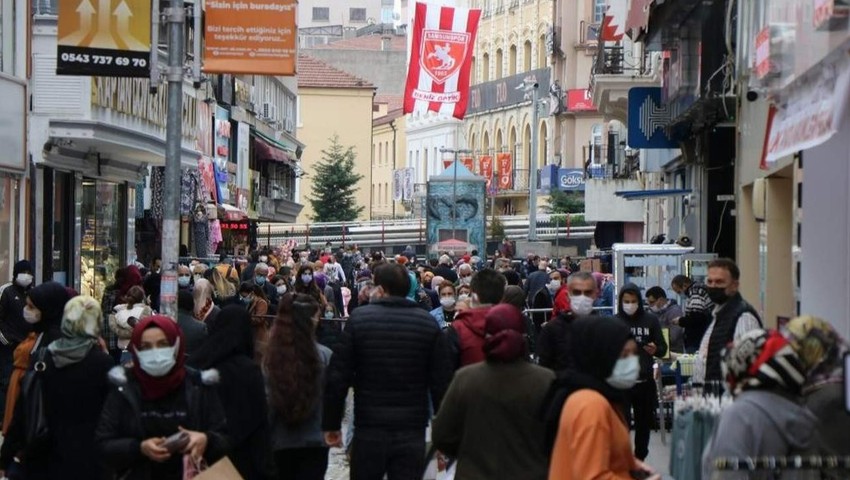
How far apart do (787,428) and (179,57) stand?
11109mm

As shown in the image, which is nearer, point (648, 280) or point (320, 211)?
point (648, 280)

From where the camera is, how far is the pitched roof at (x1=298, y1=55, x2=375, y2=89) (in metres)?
101

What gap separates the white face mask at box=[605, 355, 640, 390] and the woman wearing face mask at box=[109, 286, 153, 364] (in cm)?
814

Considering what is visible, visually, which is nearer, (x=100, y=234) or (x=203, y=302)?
(x=203, y=302)

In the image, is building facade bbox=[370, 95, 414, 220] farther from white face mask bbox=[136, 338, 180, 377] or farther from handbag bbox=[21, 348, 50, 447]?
white face mask bbox=[136, 338, 180, 377]

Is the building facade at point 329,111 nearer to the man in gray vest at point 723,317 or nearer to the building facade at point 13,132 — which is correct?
the building facade at point 13,132

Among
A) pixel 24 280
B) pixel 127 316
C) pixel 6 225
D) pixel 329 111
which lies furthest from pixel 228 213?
pixel 329 111

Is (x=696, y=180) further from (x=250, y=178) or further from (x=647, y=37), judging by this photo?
(x=250, y=178)

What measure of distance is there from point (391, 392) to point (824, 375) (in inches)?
134

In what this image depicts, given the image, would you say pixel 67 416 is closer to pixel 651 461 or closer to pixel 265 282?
pixel 651 461

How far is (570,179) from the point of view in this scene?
65.4m

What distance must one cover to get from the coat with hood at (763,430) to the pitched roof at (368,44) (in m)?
107

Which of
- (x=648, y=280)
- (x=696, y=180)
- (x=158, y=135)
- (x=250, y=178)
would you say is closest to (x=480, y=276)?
(x=648, y=280)

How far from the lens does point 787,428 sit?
6.29m
